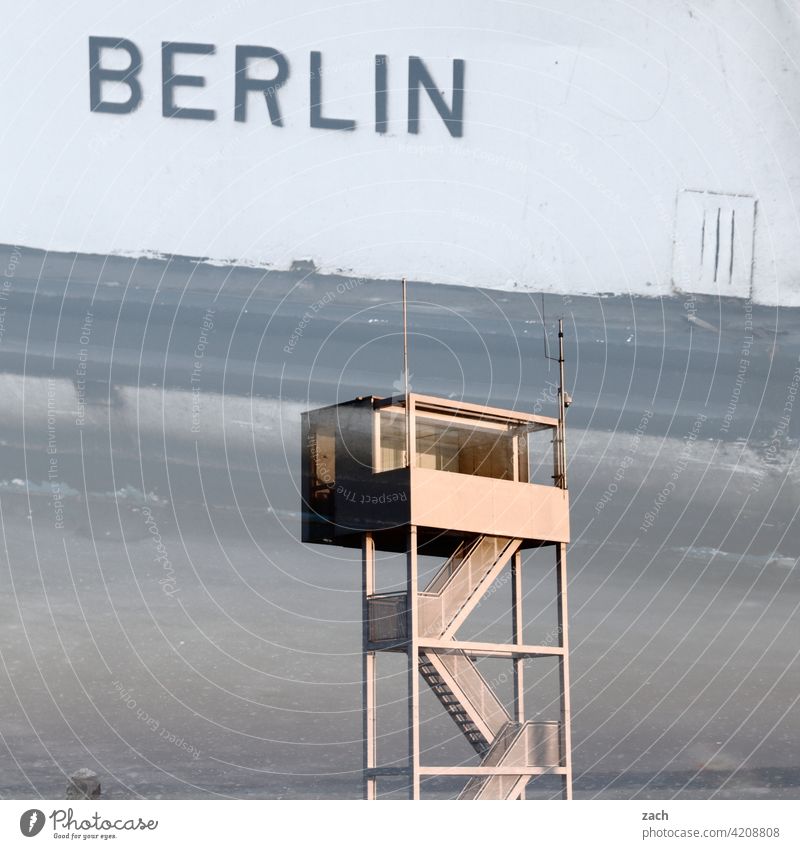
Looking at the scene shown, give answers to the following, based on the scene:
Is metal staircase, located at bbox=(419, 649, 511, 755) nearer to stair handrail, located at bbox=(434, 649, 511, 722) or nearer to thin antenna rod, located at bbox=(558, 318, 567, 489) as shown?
stair handrail, located at bbox=(434, 649, 511, 722)

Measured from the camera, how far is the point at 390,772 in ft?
106

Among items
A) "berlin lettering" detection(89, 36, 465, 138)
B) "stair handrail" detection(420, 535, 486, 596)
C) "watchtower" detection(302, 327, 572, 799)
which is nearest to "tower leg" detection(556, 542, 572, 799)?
"watchtower" detection(302, 327, 572, 799)

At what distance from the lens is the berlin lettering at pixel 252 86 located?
29547mm

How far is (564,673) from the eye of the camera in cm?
3391

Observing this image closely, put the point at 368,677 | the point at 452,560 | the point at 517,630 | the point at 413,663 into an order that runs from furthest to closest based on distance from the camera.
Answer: the point at 517,630 → the point at 452,560 → the point at 368,677 → the point at 413,663

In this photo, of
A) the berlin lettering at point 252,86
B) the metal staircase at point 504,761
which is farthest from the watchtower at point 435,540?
the berlin lettering at point 252,86

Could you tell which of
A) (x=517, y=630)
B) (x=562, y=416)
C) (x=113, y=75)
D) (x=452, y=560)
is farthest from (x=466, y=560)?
(x=113, y=75)

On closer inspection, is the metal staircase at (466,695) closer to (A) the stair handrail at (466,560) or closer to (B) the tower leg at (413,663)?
(B) the tower leg at (413,663)

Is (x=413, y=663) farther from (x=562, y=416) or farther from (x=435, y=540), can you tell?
(x=562, y=416)

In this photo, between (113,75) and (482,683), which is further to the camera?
(482,683)

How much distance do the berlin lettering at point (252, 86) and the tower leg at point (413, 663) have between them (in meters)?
6.58

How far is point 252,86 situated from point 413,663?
931 cm

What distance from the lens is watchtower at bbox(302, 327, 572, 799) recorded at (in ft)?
107

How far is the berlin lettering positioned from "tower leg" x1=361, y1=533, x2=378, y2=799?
23.3 feet
